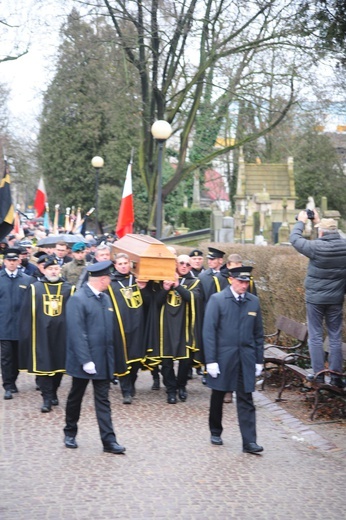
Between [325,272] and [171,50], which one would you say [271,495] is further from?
[171,50]

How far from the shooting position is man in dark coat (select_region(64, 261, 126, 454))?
8.93 m

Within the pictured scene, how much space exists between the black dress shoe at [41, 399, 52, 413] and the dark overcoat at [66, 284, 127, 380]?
201cm

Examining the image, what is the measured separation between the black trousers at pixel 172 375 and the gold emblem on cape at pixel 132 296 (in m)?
0.82

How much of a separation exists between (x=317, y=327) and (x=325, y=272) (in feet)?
2.33

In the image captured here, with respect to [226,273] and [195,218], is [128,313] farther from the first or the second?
[195,218]

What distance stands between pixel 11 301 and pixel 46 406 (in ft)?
6.14

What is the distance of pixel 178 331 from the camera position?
11992mm

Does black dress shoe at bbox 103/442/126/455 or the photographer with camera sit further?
the photographer with camera

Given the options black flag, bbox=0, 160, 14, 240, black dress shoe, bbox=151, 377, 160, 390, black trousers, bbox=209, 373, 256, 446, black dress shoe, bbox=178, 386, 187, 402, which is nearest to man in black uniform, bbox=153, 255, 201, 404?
black dress shoe, bbox=178, 386, 187, 402

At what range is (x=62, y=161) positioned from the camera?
51406 mm

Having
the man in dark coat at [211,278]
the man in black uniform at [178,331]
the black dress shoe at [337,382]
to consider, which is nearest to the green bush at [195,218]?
the man in dark coat at [211,278]

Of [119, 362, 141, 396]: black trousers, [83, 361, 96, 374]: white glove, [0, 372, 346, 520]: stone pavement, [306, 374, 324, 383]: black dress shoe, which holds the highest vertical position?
[83, 361, 96, 374]: white glove

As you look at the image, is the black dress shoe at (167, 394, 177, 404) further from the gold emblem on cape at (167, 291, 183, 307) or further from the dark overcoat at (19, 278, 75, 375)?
the dark overcoat at (19, 278, 75, 375)

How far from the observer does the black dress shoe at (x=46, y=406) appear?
1093 centimetres
